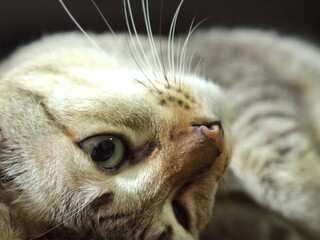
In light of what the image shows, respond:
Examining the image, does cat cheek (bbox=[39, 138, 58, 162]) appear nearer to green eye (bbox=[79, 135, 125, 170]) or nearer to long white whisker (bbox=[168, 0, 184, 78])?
green eye (bbox=[79, 135, 125, 170])

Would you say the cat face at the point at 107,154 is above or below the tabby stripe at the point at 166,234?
above

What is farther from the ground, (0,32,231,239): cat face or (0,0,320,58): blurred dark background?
(0,0,320,58): blurred dark background

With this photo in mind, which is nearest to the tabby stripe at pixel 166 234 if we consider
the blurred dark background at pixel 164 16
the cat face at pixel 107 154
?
the cat face at pixel 107 154

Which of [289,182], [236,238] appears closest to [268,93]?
[289,182]

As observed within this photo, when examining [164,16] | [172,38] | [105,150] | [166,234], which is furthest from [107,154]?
[164,16]

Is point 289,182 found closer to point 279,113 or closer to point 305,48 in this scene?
point 279,113

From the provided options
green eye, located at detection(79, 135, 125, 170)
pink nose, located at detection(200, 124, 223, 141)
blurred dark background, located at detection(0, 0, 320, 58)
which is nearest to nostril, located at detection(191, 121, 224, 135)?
pink nose, located at detection(200, 124, 223, 141)

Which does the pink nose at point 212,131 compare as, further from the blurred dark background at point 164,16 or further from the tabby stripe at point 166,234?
the blurred dark background at point 164,16
